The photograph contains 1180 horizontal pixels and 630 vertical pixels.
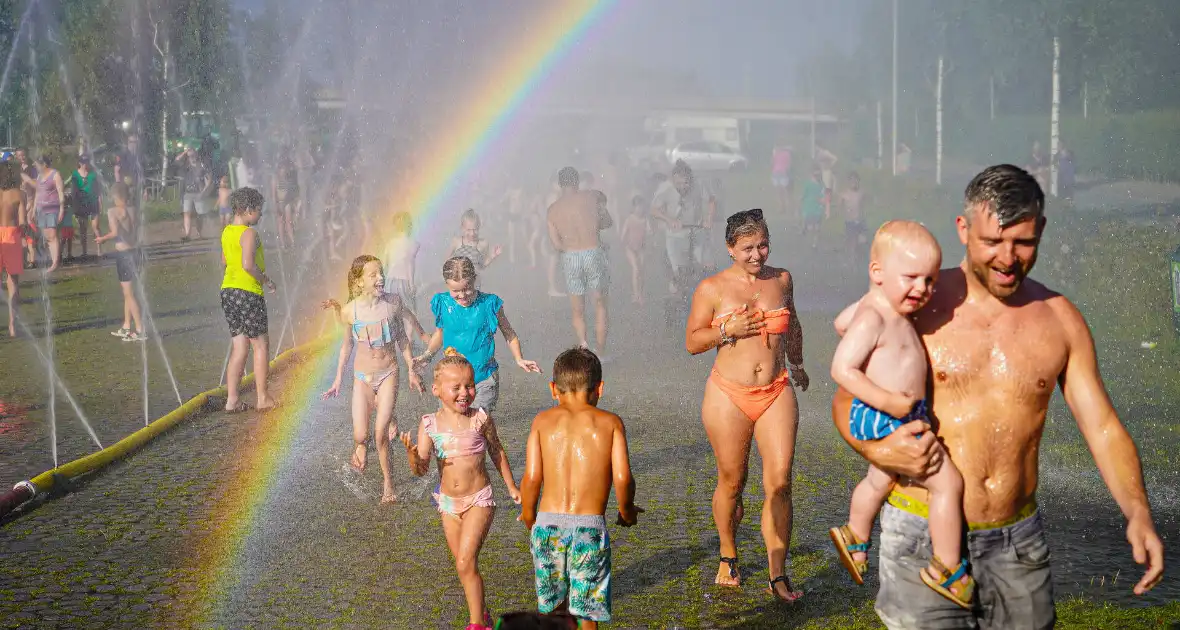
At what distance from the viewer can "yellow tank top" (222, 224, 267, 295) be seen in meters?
10.7

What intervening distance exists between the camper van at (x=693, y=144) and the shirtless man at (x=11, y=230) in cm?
3738

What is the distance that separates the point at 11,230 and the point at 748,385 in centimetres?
1361

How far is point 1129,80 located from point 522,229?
3066 cm

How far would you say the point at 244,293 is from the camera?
35.4 ft

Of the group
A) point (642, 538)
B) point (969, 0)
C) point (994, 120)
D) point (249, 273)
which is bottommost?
point (642, 538)

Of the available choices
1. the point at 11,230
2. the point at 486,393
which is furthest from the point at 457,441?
the point at 11,230

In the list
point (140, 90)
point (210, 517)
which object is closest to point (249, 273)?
point (210, 517)

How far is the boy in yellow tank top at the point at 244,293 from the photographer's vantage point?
1068 cm

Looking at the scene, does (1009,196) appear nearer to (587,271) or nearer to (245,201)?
(245,201)

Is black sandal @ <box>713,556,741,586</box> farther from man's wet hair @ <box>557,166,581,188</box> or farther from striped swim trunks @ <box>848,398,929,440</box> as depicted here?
man's wet hair @ <box>557,166,581,188</box>

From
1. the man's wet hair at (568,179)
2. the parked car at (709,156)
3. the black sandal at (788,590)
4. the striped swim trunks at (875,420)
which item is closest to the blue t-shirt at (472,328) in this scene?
the black sandal at (788,590)

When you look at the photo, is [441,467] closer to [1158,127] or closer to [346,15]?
[346,15]

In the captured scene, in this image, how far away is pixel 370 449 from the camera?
31.8 ft

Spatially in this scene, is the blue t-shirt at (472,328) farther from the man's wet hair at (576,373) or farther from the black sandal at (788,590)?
the man's wet hair at (576,373)
